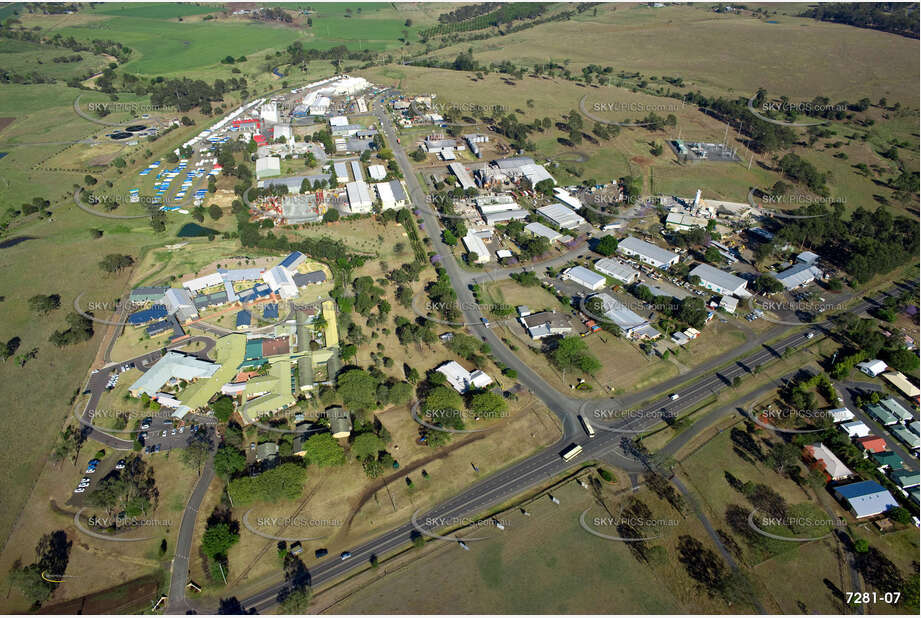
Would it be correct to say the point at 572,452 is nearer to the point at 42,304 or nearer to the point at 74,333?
the point at 74,333

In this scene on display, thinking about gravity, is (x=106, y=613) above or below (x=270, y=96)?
below

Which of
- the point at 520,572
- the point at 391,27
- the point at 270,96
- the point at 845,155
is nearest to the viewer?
the point at 520,572

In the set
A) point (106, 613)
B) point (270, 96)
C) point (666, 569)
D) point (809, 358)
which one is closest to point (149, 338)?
point (106, 613)

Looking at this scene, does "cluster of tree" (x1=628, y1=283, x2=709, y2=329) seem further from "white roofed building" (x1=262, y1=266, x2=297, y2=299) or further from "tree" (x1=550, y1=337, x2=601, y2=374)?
"white roofed building" (x1=262, y1=266, x2=297, y2=299)

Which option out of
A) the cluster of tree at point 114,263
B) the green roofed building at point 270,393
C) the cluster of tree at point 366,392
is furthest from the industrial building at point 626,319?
the cluster of tree at point 114,263

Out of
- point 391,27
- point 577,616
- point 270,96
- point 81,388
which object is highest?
point 391,27

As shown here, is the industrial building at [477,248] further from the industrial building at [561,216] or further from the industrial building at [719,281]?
Result: the industrial building at [719,281]

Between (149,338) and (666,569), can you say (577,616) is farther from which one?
(149,338)
